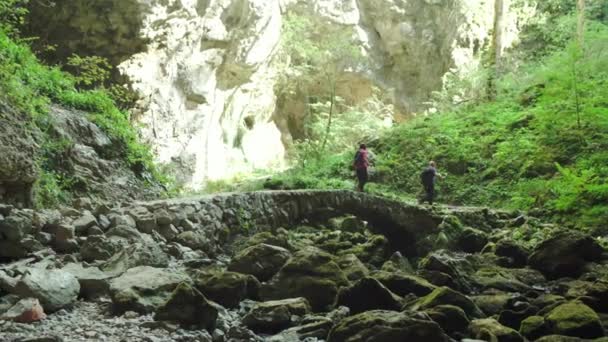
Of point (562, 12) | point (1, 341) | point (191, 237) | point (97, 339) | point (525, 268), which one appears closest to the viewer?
point (1, 341)

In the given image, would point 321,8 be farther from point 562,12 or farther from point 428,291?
point 428,291

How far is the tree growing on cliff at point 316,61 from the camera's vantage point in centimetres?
2227

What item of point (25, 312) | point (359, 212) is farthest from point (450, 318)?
point (359, 212)

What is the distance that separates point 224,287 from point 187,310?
1072mm

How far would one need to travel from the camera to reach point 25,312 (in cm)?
441

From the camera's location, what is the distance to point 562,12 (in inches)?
995

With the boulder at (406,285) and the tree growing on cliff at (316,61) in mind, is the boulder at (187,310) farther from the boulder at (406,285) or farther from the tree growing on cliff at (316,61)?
the tree growing on cliff at (316,61)

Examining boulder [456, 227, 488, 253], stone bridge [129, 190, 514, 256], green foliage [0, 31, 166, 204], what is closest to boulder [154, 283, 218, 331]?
green foliage [0, 31, 166, 204]

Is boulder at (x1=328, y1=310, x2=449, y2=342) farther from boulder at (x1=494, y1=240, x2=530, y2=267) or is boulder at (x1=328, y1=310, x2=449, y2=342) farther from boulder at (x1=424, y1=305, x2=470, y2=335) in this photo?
boulder at (x1=494, y1=240, x2=530, y2=267)

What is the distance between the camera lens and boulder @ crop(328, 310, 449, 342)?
4.76 m

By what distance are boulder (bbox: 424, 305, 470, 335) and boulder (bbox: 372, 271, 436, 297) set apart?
1.02 meters

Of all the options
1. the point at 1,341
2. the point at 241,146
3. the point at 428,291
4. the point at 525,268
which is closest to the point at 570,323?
the point at 428,291

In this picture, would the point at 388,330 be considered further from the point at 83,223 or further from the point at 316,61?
the point at 316,61

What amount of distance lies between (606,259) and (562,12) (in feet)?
66.5
